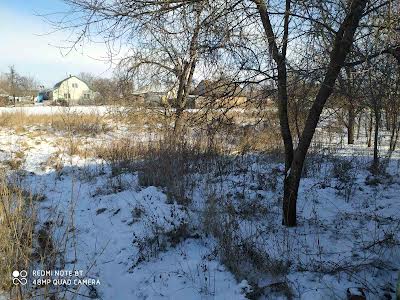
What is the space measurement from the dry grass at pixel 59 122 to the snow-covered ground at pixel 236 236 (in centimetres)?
934

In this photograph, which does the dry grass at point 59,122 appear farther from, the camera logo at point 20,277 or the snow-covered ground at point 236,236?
the camera logo at point 20,277

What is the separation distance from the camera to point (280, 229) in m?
5.39

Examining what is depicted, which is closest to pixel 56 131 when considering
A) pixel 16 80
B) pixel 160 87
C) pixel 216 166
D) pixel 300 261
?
pixel 160 87

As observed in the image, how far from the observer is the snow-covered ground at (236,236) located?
4.04m

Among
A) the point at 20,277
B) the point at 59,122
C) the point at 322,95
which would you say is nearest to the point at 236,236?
the point at 322,95

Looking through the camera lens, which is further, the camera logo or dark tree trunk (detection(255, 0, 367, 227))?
dark tree trunk (detection(255, 0, 367, 227))

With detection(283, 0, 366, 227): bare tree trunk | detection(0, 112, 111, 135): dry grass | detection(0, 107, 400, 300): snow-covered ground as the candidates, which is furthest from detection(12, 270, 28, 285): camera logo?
detection(0, 112, 111, 135): dry grass

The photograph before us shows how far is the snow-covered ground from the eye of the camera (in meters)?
4.04

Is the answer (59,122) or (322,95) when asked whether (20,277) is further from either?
(59,122)

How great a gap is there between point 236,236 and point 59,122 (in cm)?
1563

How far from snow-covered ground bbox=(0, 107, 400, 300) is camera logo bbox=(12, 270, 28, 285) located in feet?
1.49

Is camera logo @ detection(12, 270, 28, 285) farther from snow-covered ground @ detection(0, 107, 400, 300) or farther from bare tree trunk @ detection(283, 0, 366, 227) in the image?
bare tree trunk @ detection(283, 0, 366, 227)

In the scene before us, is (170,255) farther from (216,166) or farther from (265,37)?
(216,166)

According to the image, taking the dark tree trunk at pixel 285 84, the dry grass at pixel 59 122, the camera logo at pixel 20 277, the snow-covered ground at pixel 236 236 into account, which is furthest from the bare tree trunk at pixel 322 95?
the dry grass at pixel 59 122
